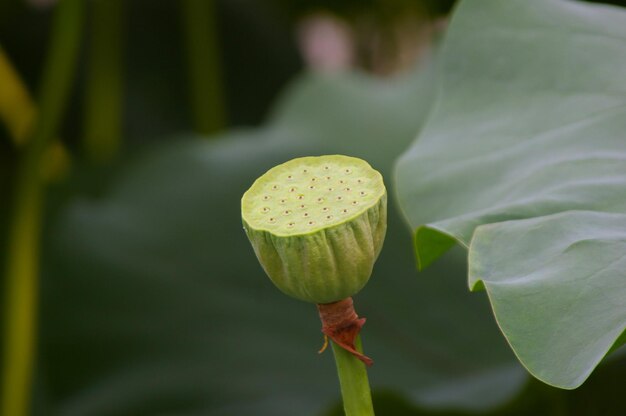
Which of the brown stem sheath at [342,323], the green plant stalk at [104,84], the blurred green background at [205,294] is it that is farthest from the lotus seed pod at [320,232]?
the green plant stalk at [104,84]

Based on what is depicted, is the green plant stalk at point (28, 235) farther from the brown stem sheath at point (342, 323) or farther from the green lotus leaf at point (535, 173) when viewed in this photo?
the brown stem sheath at point (342, 323)

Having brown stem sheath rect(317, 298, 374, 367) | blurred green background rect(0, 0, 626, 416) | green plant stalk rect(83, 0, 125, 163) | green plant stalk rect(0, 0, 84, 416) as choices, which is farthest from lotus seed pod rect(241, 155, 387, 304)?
green plant stalk rect(83, 0, 125, 163)

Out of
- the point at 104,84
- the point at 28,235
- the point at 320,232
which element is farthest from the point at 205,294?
the point at 320,232

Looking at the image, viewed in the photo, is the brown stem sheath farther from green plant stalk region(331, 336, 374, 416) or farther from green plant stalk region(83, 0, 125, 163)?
green plant stalk region(83, 0, 125, 163)

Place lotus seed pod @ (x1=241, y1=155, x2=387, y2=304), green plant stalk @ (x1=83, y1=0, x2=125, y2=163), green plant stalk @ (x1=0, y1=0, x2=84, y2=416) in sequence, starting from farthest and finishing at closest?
green plant stalk @ (x1=83, y1=0, x2=125, y2=163)
green plant stalk @ (x1=0, y1=0, x2=84, y2=416)
lotus seed pod @ (x1=241, y1=155, x2=387, y2=304)

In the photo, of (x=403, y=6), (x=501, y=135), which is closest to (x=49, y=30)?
(x=403, y=6)

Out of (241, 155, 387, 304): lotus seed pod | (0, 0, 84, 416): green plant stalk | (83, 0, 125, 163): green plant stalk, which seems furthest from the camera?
(83, 0, 125, 163): green plant stalk
